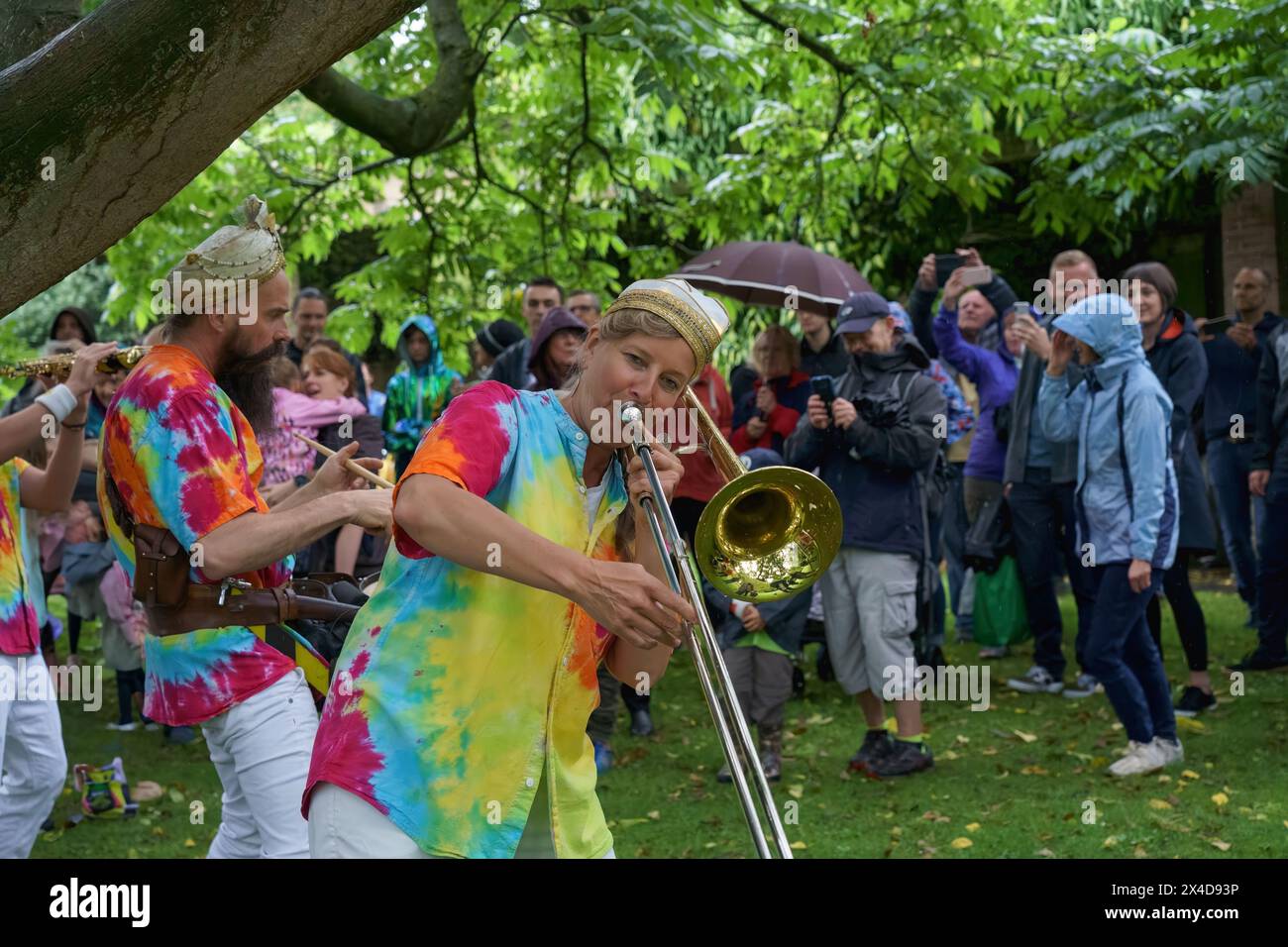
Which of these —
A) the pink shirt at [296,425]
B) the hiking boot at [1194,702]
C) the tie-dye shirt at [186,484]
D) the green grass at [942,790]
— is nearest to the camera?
the tie-dye shirt at [186,484]

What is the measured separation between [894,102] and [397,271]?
369 cm

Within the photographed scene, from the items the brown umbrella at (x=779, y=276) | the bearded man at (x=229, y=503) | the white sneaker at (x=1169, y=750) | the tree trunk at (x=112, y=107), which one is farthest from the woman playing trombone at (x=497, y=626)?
the brown umbrella at (x=779, y=276)

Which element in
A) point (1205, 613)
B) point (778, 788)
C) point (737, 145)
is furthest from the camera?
point (737, 145)

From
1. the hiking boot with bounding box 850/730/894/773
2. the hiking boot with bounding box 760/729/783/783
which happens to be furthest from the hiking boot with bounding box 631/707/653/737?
the hiking boot with bounding box 850/730/894/773

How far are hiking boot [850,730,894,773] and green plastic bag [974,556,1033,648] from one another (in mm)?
2087

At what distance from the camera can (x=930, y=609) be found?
7730mm

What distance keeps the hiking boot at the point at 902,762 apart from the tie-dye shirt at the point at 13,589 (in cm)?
391

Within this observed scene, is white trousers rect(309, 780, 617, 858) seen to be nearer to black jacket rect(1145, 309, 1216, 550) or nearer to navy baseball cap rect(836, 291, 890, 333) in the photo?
navy baseball cap rect(836, 291, 890, 333)

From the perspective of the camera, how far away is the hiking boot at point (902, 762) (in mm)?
7156

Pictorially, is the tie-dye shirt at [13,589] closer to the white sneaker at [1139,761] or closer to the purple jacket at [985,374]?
the white sneaker at [1139,761]

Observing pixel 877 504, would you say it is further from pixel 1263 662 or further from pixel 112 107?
pixel 112 107

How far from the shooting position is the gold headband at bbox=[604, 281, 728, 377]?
2811 millimetres
